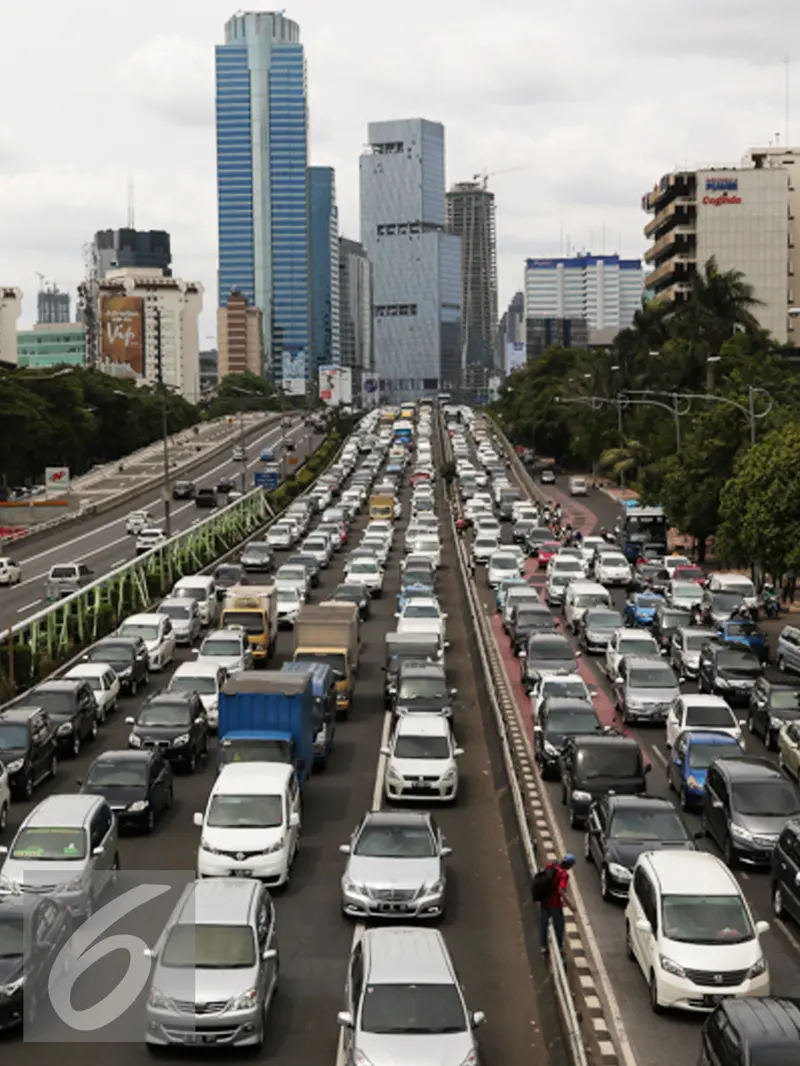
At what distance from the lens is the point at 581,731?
2994cm

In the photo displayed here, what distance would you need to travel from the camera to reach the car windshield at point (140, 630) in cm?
4359

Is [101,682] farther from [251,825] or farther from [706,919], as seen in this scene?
[706,919]

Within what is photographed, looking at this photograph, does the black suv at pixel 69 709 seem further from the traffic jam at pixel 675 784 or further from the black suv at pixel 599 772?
the black suv at pixel 599 772

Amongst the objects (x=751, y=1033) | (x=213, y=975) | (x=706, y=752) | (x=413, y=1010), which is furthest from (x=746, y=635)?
(x=751, y=1033)

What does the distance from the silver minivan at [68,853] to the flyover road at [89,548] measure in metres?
29.5

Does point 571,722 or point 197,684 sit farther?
point 197,684

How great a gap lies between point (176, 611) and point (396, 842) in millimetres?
28135

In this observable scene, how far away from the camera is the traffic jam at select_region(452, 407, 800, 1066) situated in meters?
17.1

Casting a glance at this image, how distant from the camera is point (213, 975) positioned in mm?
16156

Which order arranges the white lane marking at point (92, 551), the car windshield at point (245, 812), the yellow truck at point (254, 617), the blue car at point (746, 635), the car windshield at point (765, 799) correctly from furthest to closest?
the white lane marking at point (92, 551) < the yellow truck at point (254, 617) < the blue car at point (746, 635) < the car windshield at point (765, 799) < the car windshield at point (245, 812)

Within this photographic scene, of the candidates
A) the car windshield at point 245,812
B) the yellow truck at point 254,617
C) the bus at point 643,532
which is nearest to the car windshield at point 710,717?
the car windshield at point 245,812

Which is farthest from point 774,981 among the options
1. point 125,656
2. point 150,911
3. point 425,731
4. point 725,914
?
point 125,656

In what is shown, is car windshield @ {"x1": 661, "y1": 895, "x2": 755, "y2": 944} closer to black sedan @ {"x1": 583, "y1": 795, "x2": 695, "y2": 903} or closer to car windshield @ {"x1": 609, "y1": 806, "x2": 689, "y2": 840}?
black sedan @ {"x1": 583, "y1": 795, "x2": 695, "y2": 903}

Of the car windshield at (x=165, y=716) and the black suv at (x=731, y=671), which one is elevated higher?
the car windshield at (x=165, y=716)
